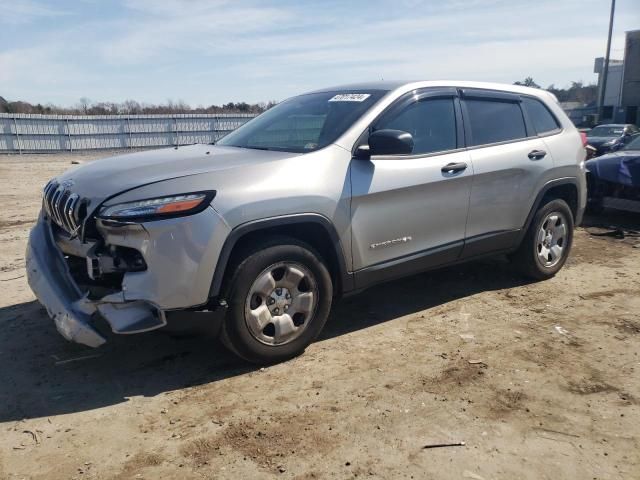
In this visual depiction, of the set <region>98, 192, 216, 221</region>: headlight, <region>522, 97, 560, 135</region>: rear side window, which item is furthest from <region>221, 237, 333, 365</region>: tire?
<region>522, 97, 560, 135</region>: rear side window

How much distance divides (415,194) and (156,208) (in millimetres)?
1950

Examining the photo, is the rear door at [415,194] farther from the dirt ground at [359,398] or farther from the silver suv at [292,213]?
the dirt ground at [359,398]

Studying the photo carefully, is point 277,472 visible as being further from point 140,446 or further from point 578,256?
point 578,256

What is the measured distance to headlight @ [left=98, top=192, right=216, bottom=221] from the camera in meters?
3.22

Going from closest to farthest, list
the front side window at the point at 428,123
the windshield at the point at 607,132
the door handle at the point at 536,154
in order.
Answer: the front side window at the point at 428,123
the door handle at the point at 536,154
the windshield at the point at 607,132

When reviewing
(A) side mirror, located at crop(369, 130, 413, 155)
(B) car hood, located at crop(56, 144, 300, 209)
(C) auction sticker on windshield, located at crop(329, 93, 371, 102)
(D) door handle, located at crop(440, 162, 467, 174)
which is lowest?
(D) door handle, located at crop(440, 162, 467, 174)

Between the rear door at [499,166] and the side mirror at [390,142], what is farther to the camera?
the rear door at [499,166]

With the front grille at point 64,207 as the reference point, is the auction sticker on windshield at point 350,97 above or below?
above

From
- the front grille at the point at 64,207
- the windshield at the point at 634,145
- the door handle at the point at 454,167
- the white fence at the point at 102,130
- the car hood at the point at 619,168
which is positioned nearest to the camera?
A: the front grille at the point at 64,207

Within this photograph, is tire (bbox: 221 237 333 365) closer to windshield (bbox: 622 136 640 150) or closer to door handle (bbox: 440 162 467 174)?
door handle (bbox: 440 162 467 174)

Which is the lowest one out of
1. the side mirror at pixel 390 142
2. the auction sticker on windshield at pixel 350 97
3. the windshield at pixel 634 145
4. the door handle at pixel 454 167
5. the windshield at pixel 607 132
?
the windshield at pixel 607 132

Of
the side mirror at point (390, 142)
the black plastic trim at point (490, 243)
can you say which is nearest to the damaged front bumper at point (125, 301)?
the side mirror at point (390, 142)

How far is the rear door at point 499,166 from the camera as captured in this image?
4.73 metres

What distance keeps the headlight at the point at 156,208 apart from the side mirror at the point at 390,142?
1.30 meters
